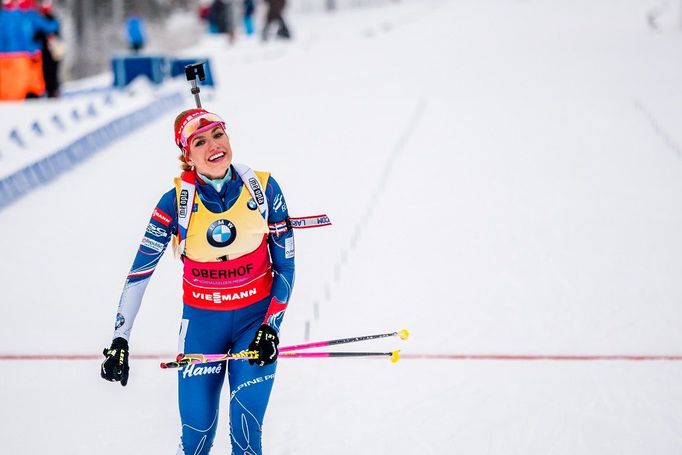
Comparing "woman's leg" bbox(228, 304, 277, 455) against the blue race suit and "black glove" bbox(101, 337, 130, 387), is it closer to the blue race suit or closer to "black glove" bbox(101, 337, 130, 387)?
the blue race suit

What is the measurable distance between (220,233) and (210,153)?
0.34 meters

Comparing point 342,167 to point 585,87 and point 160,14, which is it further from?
point 160,14

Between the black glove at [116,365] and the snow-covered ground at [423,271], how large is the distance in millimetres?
1279

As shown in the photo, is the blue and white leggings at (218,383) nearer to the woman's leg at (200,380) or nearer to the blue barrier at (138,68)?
the woman's leg at (200,380)

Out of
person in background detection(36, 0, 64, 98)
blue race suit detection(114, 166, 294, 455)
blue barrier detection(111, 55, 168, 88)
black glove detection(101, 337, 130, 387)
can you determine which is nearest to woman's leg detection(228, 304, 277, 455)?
blue race suit detection(114, 166, 294, 455)

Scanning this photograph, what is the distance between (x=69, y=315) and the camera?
6047 millimetres

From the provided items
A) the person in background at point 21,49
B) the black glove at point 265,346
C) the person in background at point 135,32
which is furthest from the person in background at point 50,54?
the black glove at point 265,346

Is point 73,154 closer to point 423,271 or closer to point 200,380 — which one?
point 423,271

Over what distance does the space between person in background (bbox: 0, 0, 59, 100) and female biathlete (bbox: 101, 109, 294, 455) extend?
38.6 feet

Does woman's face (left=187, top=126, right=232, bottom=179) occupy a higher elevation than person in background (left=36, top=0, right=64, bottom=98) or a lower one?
higher

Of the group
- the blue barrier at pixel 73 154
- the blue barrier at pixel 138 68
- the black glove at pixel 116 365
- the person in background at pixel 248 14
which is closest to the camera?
the black glove at pixel 116 365

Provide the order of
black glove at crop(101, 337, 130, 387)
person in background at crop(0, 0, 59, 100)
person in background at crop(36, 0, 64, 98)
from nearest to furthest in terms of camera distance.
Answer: black glove at crop(101, 337, 130, 387)
person in background at crop(0, 0, 59, 100)
person in background at crop(36, 0, 64, 98)

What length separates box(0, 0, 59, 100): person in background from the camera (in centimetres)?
1341

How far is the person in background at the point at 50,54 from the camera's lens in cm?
1385
